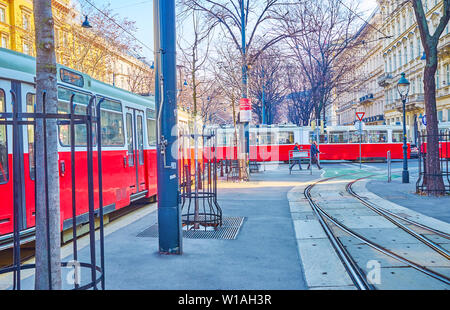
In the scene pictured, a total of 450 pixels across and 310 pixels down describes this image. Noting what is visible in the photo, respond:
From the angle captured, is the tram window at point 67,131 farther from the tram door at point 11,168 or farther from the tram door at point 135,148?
the tram door at point 135,148

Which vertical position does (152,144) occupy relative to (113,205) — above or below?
above

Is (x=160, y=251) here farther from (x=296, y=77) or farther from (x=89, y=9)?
(x=296, y=77)

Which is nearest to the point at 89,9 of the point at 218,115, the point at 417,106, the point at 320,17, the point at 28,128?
the point at 320,17

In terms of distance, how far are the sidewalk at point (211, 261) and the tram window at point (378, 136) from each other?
2675cm

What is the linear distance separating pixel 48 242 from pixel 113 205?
564 centimetres

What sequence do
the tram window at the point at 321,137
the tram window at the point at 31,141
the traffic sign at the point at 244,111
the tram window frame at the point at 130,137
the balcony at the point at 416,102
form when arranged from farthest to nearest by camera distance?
the balcony at the point at 416,102 → the tram window at the point at 321,137 → the traffic sign at the point at 244,111 → the tram window frame at the point at 130,137 → the tram window at the point at 31,141

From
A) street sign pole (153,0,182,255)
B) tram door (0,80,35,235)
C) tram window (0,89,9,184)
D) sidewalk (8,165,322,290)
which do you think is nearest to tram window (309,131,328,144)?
sidewalk (8,165,322,290)

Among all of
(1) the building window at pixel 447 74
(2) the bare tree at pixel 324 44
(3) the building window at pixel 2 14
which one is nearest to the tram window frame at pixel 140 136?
(2) the bare tree at pixel 324 44

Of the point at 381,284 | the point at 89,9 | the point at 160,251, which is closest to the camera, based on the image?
the point at 381,284

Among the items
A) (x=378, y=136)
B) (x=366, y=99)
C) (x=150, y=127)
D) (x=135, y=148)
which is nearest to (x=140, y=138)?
(x=135, y=148)

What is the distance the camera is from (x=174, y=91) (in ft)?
20.4

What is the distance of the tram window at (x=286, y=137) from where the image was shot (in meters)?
33.6

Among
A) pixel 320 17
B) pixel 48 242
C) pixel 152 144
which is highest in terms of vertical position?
pixel 320 17

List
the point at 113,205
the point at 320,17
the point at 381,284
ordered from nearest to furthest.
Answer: the point at 381,284 < the point at 113,205 < the point at 320,17
